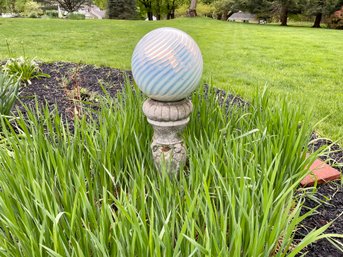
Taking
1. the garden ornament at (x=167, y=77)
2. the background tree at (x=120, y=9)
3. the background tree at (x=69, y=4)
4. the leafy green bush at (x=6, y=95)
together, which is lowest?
the leafy green bush at (x=6, y=95)

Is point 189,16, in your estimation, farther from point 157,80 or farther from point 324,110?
point 157,80

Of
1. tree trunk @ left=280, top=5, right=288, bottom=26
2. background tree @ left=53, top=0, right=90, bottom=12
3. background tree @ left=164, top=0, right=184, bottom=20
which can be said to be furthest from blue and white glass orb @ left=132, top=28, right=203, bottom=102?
background tree @ left=53, top=0, right=90, bottom=12

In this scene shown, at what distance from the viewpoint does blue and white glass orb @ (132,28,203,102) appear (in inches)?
62.1

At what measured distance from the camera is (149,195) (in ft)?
4.70

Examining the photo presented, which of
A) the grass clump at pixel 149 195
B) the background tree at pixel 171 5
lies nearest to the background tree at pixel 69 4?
the background tree at pixel 171 5

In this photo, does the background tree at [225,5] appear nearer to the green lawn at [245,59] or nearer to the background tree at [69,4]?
the background tree at [69,4]

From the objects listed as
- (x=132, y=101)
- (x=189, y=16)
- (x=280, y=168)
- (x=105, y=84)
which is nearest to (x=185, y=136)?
(x=132, y=101)

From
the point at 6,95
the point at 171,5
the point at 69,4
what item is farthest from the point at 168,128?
the point at 69,4

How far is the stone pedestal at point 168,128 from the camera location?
1704 millimetres

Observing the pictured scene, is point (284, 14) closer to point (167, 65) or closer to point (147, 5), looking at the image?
point (147, 5)

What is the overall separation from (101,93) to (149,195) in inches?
95.9

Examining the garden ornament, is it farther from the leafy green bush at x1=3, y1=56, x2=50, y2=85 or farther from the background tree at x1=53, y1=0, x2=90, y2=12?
the background tree at x1=53, y1=0, x2=90, y2=12

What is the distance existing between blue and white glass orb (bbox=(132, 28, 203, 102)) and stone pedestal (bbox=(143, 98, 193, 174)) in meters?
0.07

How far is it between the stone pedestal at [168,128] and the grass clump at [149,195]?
0.33ft
